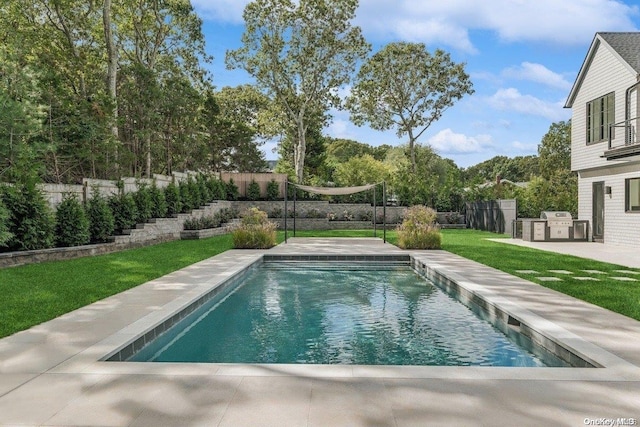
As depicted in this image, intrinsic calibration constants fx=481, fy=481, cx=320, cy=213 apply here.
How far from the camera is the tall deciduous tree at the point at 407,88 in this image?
31516mm

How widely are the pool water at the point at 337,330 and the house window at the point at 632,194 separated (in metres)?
9.36

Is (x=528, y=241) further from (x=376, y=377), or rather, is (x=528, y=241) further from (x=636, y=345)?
(x=376, y=377)

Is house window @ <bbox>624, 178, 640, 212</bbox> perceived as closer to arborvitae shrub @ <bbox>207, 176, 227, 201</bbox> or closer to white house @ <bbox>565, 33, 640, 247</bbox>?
white house @ <bbox>565, 33, 640, 247</bbox>

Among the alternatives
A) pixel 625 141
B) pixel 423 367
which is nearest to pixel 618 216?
pixel 625 141

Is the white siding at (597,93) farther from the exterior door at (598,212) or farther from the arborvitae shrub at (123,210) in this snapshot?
the arborvitae shrub at (123,210)

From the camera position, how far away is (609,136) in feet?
46.0

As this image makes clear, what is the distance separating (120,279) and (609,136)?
537 inches

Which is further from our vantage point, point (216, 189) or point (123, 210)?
point (216, 189)

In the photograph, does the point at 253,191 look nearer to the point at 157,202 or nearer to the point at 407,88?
the point at 157,202

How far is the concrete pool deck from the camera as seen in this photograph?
8.95ft

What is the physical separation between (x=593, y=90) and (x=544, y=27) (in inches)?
132

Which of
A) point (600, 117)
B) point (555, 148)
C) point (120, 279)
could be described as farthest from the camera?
point (555, 148)

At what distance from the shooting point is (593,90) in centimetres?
1652

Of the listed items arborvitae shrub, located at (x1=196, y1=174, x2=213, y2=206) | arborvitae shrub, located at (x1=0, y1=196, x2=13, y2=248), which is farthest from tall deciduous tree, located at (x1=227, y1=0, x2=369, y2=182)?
arborvitae shrub, located at (x1=0, y1=196, x2=13, y2=248)
